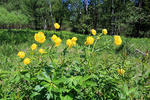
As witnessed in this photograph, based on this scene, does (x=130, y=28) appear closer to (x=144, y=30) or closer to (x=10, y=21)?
(x=144, y=30)

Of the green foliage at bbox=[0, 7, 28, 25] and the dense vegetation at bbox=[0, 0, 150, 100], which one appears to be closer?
the dense vegetation at bbox=[0, 0, 150, 100]

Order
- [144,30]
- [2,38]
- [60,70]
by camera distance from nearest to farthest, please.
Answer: [60,70] → [2,38] → [144,30]

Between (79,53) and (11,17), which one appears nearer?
(79,53)

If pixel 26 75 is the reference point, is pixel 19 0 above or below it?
above

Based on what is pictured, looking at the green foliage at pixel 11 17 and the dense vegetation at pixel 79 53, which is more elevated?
the green foliage at pixel 11 17

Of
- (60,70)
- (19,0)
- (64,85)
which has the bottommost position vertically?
(64,85)

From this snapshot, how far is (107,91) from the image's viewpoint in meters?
1.06

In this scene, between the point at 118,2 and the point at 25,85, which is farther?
the point at 118,2

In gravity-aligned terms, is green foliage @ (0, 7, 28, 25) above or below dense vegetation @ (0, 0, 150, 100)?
above

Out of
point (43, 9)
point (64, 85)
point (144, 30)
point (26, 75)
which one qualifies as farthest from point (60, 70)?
point (43, 9)

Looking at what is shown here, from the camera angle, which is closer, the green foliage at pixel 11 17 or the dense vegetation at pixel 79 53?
the dense vegetation at pixel 79 53

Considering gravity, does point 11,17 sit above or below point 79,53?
above

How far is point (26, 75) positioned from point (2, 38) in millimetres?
5394

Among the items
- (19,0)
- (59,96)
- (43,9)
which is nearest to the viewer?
(59,96)
